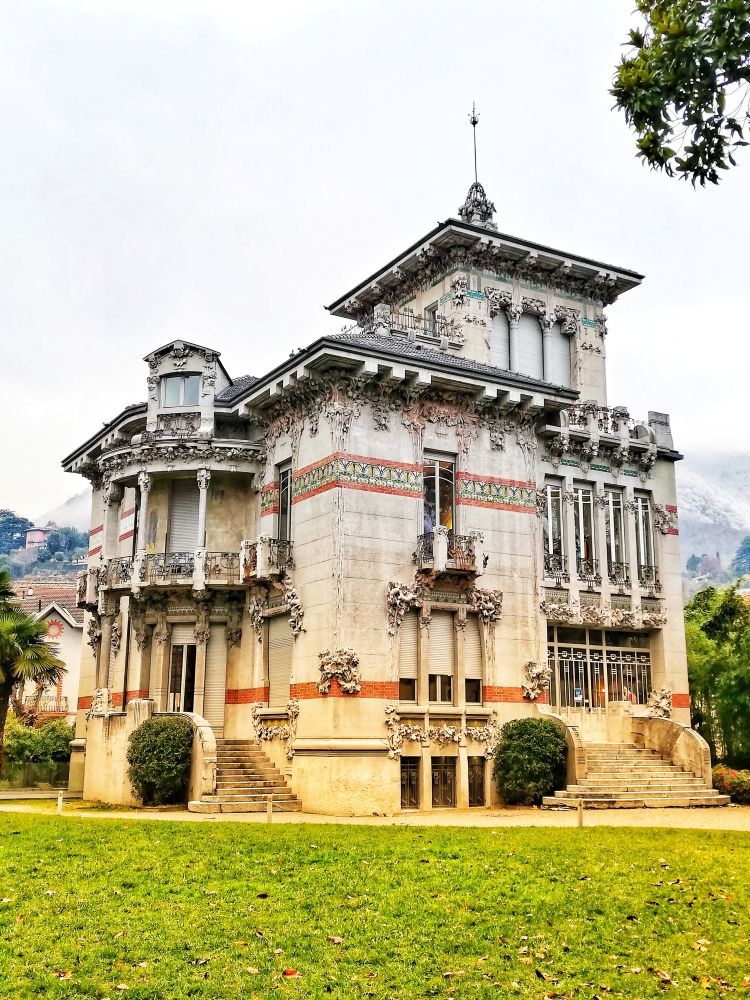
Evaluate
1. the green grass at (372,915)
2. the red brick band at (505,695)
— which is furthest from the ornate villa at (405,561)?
the green grass at (372,915)

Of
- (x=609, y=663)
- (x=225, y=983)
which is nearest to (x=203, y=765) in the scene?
(x=609, y=663)

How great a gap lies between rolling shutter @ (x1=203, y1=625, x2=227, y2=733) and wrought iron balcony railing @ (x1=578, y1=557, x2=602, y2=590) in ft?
36.2

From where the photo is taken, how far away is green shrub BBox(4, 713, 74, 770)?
51188 mm

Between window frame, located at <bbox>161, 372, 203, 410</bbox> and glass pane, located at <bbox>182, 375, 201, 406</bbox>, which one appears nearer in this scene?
window frame, located at <bbox>161, 372, 203, 410</bbox>

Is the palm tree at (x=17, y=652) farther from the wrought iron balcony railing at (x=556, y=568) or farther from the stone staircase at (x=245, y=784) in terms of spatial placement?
the wrought iron balcony railing at (x=556, y=568)

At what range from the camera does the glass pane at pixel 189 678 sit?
3077 cm

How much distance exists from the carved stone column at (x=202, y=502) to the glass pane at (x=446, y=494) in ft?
22.8

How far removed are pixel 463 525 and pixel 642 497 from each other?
794 cm

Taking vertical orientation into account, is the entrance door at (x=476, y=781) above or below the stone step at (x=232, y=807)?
above

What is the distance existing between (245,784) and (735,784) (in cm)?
1354

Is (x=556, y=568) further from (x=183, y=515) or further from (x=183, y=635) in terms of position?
(x=183, y=515)

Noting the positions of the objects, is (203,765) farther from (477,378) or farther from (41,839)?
(477,378)

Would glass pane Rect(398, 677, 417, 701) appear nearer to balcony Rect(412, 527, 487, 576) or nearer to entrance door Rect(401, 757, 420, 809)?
entrance door Rect(401, 757, 420, 809)

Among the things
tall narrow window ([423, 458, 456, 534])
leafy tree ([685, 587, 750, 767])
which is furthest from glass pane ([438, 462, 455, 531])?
leafy tree ([685, 587, 750, 767])
